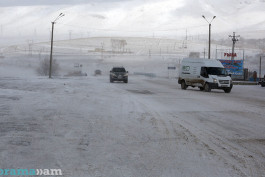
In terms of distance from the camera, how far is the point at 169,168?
5.58 metres

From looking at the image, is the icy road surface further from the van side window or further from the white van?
the van side window

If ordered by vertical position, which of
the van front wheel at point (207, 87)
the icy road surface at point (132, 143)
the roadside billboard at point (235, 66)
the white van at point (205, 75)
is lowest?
the icy road surface at point (132, 143)

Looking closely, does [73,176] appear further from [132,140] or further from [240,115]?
[240,115]

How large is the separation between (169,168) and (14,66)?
116603mm

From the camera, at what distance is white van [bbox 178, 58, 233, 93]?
92.0 ft

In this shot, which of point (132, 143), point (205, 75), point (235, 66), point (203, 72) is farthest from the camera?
point (235, 66)

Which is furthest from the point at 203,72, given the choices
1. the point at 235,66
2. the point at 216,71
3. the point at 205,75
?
the point at 235,66

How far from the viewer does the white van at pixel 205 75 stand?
28047mm

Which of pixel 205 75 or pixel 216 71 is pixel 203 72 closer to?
pixel 205 75

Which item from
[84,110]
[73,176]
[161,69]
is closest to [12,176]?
[73,176]

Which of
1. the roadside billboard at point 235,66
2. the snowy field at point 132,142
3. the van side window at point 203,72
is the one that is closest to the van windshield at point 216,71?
the van side window at point 203,72

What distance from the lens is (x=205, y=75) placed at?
28.9 m

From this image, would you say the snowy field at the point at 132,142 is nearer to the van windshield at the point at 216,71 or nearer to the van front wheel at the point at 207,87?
the van front wheel at the point at 207,87

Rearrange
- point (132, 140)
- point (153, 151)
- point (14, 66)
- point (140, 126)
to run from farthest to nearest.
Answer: point (14, 66)
point (140, 126)
point (132, 140)
point (153, 151)
